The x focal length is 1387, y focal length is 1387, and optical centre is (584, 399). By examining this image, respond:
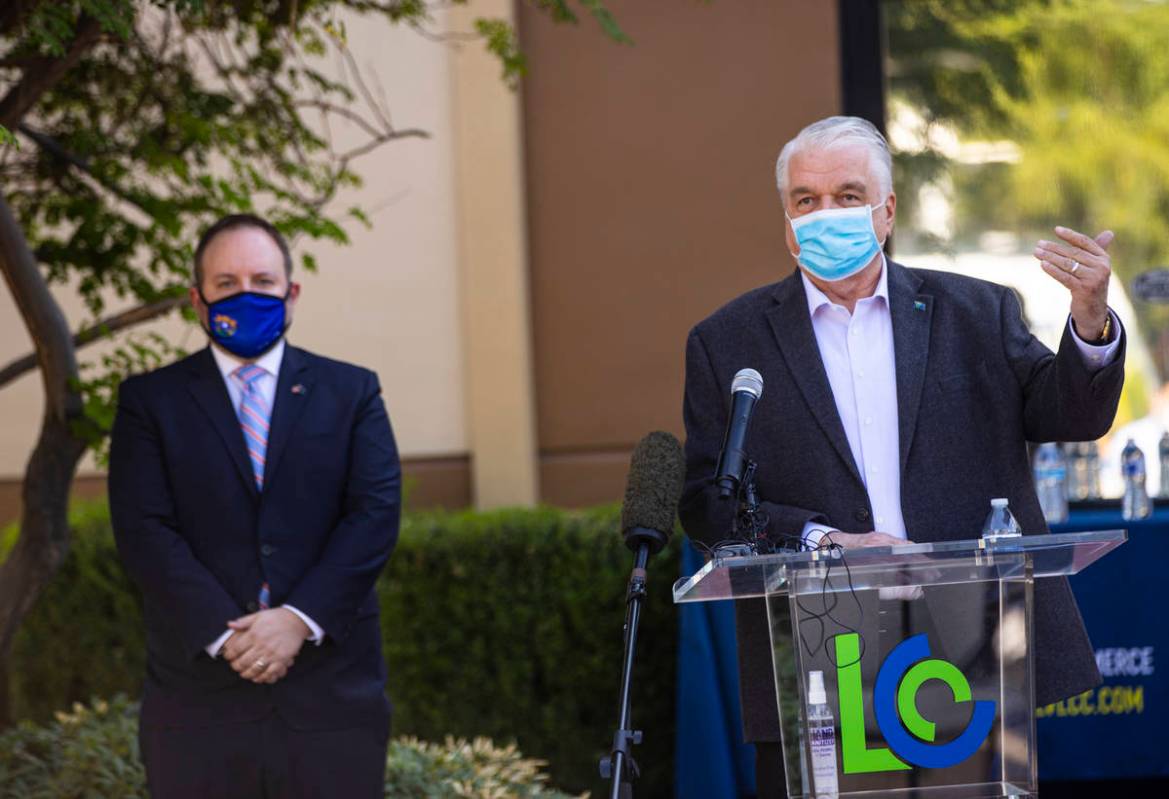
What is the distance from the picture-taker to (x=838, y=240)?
314 cm

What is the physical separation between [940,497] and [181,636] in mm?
2028

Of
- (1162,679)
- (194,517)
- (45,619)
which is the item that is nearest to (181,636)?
(194,517)

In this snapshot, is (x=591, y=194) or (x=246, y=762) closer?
(x=246, y=762)

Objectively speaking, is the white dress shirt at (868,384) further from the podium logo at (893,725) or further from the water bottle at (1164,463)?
the water bottle at (1164,463)

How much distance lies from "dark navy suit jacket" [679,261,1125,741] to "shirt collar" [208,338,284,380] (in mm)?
1409

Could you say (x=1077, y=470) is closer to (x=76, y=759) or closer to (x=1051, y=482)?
(x=1051, y=482)

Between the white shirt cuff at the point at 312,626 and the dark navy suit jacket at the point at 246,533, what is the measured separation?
0.02m

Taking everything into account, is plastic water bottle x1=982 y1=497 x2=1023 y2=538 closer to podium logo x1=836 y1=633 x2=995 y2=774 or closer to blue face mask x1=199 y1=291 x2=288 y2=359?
podium logo x1=836 y1=633 x2=995 y2=774

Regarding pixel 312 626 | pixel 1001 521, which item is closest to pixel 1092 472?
pixel 1001 521

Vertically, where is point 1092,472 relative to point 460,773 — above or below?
above

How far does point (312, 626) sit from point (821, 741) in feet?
5.61

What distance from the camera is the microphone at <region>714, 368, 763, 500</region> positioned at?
2529mm

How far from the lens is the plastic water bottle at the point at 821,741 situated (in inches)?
99.0

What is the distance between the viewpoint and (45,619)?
6.48 meters
